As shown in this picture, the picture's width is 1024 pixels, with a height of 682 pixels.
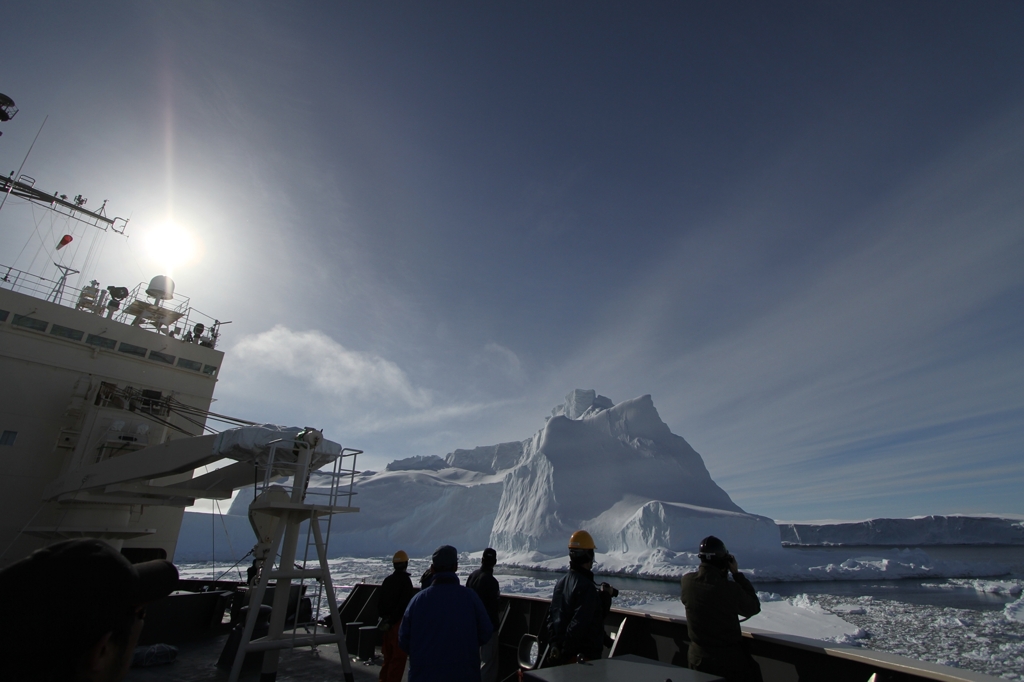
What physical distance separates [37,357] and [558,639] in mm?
12857

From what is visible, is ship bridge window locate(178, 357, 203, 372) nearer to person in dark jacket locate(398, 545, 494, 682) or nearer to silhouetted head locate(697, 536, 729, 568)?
person in dark jacket locate(398, 545, 494, 682)

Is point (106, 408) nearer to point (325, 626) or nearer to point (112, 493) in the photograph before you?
point (112, 493)

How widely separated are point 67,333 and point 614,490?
38.0 meters

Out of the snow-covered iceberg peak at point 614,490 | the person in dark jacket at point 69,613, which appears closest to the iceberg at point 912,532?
the snow-covered iceberg peak at point 614,490

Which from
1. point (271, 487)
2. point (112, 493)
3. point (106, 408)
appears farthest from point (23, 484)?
point (271, 487)

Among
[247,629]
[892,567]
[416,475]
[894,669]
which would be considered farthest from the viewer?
[416,475]

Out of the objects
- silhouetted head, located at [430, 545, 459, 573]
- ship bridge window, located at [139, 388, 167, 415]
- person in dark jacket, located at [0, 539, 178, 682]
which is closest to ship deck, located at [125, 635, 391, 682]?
silhouetted head, located at [430, 545, 459, 573]

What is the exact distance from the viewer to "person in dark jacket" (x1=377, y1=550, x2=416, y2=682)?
13.1ft

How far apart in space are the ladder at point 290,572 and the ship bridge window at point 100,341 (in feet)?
30.0

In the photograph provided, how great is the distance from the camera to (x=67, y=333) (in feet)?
35.2

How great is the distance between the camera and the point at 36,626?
926 mm

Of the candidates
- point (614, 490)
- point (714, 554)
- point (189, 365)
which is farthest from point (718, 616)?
point (614, 490)

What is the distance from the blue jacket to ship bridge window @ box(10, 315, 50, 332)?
12603 mm

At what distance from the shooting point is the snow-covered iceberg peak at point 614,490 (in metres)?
34.4
